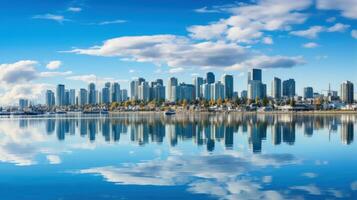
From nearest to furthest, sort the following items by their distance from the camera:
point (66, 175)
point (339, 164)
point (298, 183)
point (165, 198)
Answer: point (165, 198), point (298, 183), point (66, 175), point (339, 164)

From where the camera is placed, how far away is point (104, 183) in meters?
20.2

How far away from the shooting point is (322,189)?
18.4 meters

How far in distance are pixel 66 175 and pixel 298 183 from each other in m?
10.6

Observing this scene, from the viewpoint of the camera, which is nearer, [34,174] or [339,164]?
[34,174]

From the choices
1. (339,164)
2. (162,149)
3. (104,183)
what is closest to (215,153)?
(162,149)

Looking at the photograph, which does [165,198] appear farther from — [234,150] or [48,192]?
[234,150]

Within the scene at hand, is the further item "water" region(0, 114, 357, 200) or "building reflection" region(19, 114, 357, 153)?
"building reflection" region(19, 114, 357, 153)

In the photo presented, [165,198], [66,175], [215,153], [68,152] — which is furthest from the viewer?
[68,152]

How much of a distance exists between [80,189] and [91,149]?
55.6 ft

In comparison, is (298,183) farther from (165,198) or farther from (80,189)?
(80,189)

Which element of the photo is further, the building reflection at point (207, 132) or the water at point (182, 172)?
the building reflection at point (207, 132)

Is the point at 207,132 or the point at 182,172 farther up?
the point at 182,172

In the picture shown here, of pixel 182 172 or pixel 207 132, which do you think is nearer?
pixel 182 172

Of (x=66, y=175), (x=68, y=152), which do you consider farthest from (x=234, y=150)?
(x=66, y=175)
